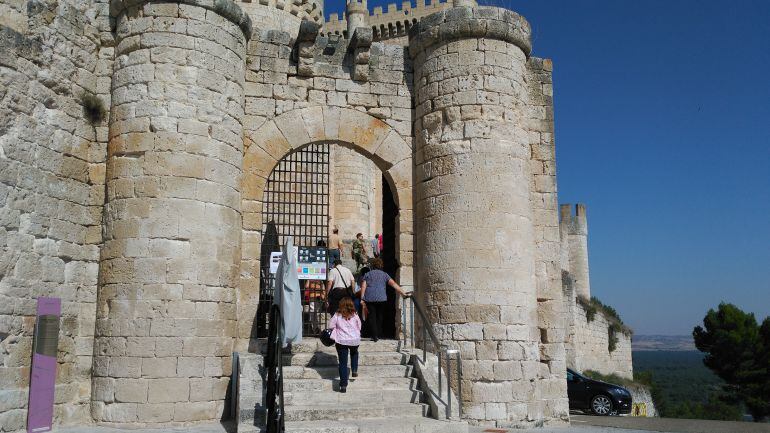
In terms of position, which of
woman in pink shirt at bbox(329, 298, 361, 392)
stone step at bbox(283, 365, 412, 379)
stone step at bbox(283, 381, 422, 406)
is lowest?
stone step at bbox(283, 381, 422, 406)

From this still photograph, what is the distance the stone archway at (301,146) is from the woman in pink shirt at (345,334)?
5.30 ft

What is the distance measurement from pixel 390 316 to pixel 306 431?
3951 mm

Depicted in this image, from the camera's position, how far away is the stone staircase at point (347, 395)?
6.86 meters

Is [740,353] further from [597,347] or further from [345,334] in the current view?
[345,334]

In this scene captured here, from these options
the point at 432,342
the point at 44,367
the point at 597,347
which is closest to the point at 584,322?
the point at 597,347

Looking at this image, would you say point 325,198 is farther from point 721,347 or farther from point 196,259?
point 721,347

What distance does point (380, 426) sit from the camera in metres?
6.79

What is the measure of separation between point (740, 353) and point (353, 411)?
2674 centimetres

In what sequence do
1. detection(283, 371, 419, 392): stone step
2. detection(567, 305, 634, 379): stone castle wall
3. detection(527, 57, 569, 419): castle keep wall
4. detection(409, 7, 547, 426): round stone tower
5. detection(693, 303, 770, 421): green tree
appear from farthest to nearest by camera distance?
detection(693, 303, 770, 421): green tree < detection(567, 305, 634, 379): stone castle wall < detection(527, 57, 569, 419): castle keep wall < detection(409, 7, 547, 426): round stone tower < detection(283, 371, 419, 392): stone step

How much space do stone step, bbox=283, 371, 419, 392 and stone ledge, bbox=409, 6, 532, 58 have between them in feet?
15.8

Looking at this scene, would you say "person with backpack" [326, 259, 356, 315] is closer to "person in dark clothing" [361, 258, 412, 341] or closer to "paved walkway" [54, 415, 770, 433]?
"person in dark clothing" [361, 258, 412, 341]

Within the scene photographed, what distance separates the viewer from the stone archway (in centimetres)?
872

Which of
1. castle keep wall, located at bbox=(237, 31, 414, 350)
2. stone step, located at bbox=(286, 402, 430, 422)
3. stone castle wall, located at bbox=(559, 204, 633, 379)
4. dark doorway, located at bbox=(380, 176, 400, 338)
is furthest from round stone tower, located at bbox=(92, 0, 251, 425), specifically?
stone castle wall, located at bbox=(559, 204, 633, 379)

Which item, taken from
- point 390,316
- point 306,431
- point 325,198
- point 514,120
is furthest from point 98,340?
point 325,198
